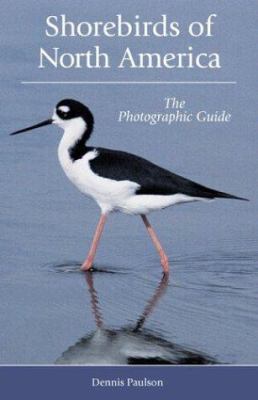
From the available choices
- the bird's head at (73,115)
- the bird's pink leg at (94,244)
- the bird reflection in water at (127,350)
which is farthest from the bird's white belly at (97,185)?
the bird reflection in water at (127,350)

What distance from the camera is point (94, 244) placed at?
10031mm

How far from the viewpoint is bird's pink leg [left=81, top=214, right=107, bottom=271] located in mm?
9781

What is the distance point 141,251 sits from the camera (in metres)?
10.3

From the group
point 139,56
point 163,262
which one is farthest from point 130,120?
point 163,262

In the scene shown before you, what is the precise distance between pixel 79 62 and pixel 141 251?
225 cm

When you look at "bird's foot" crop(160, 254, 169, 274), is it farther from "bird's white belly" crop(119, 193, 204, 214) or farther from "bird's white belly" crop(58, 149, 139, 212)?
"bird's white belly" crop(58, 149, 139, 212)

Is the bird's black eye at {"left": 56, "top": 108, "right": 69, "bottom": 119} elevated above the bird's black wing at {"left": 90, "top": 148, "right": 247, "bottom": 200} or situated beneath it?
elevated above

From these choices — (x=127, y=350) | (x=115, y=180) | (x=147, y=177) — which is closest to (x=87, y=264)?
(x=115, y=180)

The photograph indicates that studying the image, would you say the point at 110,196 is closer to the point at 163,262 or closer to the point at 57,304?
the point at 163,262

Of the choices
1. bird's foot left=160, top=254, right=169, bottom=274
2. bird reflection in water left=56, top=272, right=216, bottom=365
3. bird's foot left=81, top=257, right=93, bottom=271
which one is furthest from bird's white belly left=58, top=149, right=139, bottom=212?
bird reflection in water left=56, top=272, right=216, bottom=365

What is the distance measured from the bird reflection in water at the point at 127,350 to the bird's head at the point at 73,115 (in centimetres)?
265
